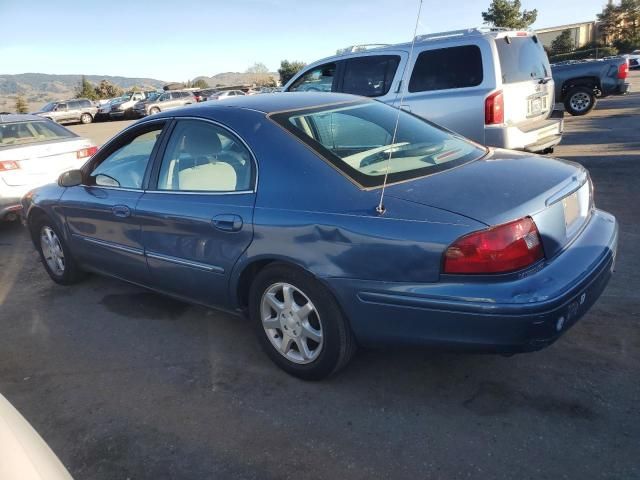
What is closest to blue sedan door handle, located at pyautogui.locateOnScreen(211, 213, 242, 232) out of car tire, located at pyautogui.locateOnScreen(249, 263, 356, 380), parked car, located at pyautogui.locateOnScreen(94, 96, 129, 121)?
car tire, located at pyautogui.locateOnScreen(249, 263, 356, 380)

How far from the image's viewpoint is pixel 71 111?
3250cm

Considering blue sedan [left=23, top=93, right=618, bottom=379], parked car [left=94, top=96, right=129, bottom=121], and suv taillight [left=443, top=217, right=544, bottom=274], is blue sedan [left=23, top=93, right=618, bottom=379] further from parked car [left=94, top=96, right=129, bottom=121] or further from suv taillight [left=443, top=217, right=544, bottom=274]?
parked car [left=94, top=96, right=129, bottom=121]

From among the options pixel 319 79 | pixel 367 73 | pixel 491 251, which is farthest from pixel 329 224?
pixel 319 79

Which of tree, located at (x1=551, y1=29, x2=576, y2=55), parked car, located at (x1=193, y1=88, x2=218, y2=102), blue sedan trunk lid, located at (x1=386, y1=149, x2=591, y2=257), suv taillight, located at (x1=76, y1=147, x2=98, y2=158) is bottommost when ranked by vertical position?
blue sedan trunk lid, located at (x1=386, y1=149, x2=591, y2=257)

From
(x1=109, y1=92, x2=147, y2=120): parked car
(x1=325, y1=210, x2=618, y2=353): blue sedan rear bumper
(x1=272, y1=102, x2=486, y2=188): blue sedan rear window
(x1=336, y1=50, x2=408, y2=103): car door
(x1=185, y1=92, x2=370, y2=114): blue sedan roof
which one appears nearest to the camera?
(x1=325, y1=210, x2=618, y2=353): blue sedan rear bumper

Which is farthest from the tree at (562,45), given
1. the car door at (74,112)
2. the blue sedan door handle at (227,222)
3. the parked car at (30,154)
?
the blue sedan door handle at (227,222)

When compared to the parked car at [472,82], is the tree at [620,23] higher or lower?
higher

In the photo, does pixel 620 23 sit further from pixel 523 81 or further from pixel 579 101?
pixel 523 81

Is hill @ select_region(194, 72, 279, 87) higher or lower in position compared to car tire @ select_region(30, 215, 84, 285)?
higher

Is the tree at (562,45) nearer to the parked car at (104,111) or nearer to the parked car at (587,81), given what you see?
the parked car at (104,111)

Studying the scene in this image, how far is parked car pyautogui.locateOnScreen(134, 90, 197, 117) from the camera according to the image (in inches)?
1265

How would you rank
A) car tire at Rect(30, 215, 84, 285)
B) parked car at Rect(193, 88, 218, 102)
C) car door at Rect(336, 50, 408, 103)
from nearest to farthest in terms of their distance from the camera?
car tire at Rect(30, 215, 84, 285), car door at Rect(336, 50, 408, 103), parked car at Rect(193, 88, 218, 102)

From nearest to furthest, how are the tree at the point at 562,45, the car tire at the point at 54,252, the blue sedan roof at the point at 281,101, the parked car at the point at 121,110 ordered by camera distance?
the blue sedan roof at the point at 281,101 < the car tire at the point at 54,252 < the parked car at the point at 121,110 < the tree at the point at 562,45

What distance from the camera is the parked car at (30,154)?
650cm
